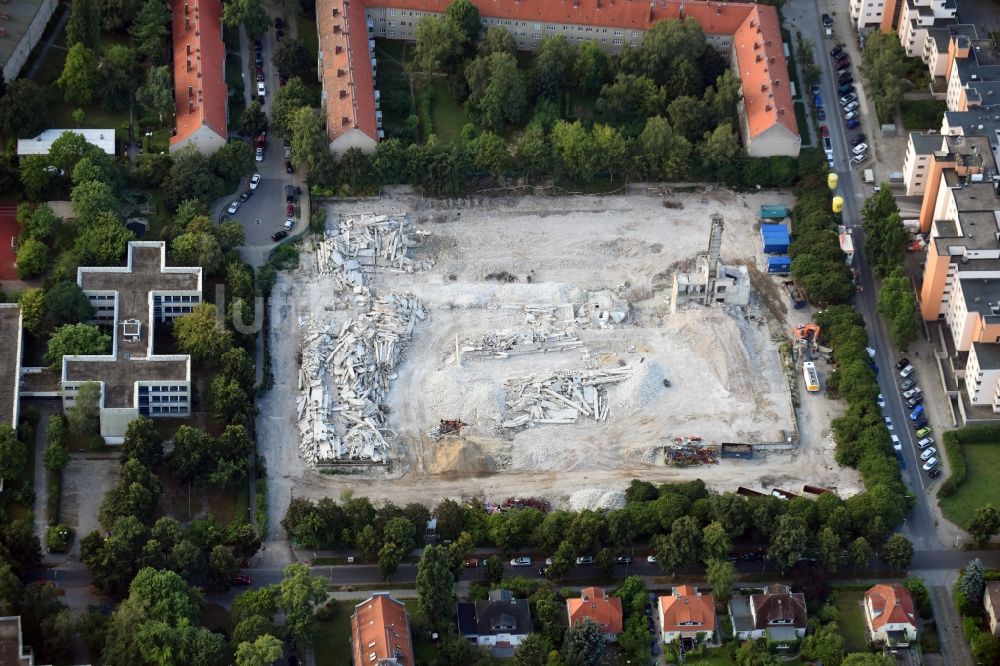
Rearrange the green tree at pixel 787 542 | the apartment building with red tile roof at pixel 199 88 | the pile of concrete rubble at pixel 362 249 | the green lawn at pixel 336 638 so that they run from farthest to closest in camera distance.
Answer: the apartment building with red tile roof at pixel 199 88 → the pile of concrete rubble at pixel 362 249 → the green tree at pixel 787 542 → the green lawn at pixel 336 638

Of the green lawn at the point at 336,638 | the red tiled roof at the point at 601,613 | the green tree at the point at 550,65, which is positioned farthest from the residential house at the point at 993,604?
the green tree at the point at 550,65

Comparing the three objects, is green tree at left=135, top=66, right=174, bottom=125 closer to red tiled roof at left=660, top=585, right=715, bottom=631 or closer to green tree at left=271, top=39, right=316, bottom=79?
green tree at left=271, top=39, right=316, bottom=79

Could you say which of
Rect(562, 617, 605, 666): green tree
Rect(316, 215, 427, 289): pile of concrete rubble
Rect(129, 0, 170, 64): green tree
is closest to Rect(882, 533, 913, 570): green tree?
Rect(562, 617, 605, 666): green tree

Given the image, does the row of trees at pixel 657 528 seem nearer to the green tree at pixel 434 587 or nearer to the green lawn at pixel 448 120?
the green tree at pixel 434 587

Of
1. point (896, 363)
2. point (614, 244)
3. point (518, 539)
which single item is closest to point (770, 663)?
point (518, 539)

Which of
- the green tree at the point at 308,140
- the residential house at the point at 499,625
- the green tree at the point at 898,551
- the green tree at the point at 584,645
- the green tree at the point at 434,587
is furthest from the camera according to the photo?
the green tree at the point at 308,140

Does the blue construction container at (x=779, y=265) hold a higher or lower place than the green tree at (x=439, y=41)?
lower

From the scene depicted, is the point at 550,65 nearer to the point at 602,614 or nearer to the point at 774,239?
the point at 774,239
